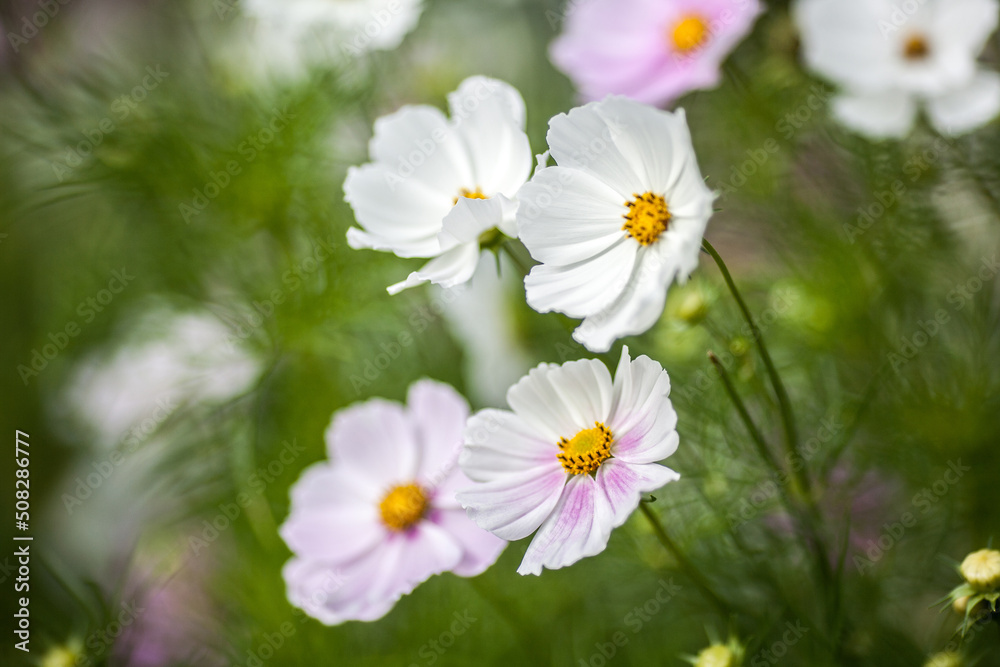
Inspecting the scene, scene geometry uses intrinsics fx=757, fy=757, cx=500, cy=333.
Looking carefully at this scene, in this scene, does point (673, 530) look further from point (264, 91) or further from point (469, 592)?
point (264, 91)

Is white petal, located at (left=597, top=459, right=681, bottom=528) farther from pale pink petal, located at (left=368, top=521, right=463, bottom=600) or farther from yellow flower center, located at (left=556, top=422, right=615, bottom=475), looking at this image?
pale pink petal, located at (left=368, top=521, right=463, bottom=600)

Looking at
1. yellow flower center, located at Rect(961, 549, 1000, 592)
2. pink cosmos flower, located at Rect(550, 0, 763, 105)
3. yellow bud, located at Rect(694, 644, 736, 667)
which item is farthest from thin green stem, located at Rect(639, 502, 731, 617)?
pink cosmos flower, located at Rect(550, 0, 763, 105)

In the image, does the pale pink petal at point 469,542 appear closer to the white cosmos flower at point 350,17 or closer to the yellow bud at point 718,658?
the yellow bud at point 718,658

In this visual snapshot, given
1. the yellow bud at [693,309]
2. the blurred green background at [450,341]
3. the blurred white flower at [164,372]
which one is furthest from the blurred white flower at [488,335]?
the yellow bud at [693,309]

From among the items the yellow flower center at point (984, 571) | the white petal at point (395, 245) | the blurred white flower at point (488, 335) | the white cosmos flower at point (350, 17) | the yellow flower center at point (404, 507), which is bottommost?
the blurred white flower at point (488, 335)

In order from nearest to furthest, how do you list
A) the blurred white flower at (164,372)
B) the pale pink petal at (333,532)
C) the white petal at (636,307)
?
the white petal at (636,307)
the pale pink petal at (333,532)
the blurred white flower at (164,372)

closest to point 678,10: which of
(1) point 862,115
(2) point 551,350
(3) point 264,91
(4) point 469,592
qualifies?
(1) point 862,115

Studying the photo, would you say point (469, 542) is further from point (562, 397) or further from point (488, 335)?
point (488, 335)
